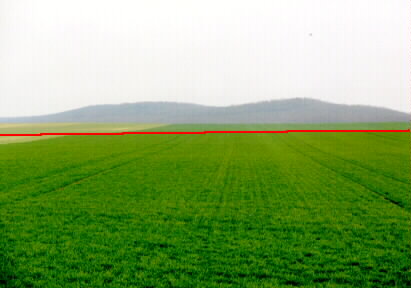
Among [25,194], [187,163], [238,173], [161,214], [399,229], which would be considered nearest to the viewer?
[399,229]

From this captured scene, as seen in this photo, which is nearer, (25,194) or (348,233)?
(348,233)

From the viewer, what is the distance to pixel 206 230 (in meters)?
10.7

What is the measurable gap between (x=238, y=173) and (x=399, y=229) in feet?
39.4

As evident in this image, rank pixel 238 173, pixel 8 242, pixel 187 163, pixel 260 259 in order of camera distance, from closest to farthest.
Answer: pixel 260 259 → pixel 8 242 → pixel 238 173 → pixel 187 163

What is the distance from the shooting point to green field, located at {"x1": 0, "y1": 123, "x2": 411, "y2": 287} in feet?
25.3

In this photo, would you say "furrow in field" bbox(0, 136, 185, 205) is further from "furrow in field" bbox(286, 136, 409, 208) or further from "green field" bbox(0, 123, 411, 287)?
"furrow in field" bbox(286, 136, 409, 208)

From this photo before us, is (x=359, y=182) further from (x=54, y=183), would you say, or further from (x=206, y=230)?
(x=54, y=183)

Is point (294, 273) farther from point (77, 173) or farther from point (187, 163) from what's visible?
point (187, 163)

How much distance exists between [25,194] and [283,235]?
12039mm

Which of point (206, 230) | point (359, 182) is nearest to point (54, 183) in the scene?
point (206, 230)

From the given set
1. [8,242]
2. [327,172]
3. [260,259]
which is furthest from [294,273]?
[327,172]

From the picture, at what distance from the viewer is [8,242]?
32.1 feet

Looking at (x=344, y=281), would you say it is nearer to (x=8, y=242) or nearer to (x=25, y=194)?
(x=8, y=242)

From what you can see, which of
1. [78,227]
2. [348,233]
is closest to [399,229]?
[348,233]
